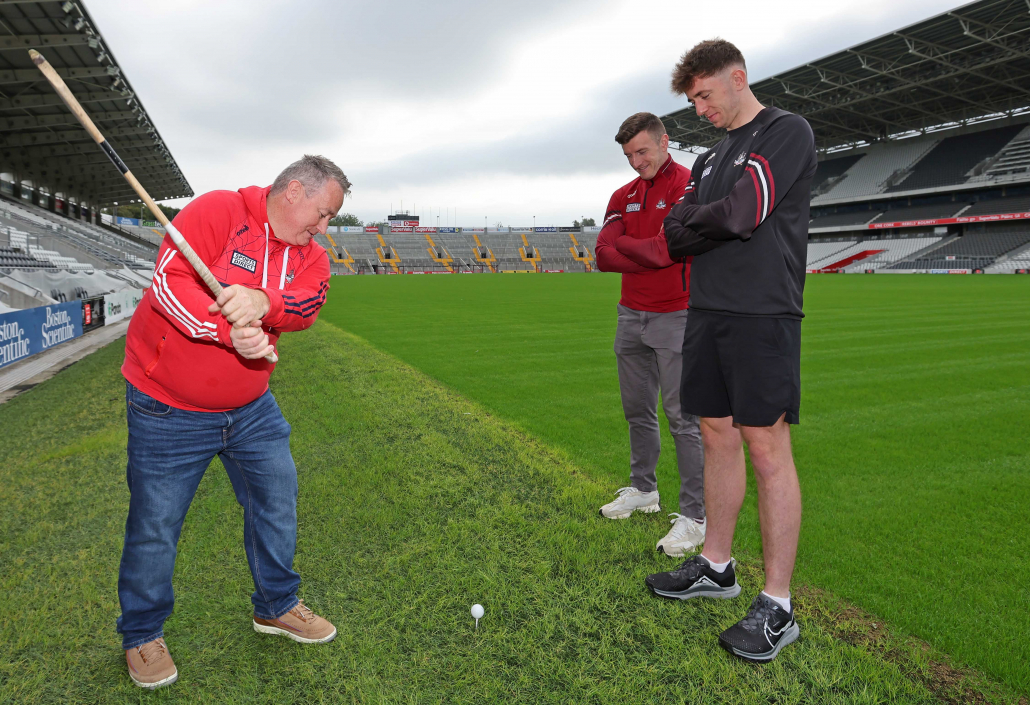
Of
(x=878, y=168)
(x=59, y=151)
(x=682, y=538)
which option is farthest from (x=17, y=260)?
(x=878, y=168)

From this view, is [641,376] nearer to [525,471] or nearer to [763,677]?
[525,471]

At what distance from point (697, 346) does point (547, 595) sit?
4.54 feet

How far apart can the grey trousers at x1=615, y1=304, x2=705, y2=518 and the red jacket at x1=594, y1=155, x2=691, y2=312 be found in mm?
77

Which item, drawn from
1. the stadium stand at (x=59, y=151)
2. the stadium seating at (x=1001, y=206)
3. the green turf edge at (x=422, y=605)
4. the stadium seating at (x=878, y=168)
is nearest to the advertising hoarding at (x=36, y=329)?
the stadium stand at (x=59, y=151)

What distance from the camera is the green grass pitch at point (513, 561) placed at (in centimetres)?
229

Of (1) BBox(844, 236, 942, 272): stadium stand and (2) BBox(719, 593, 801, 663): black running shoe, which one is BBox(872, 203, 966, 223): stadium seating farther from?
(2) BBox(719, 593, 801, 663): black running shoe

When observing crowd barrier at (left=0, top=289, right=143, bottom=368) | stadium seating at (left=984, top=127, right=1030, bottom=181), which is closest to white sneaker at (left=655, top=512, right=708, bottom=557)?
crowd barrier at (left=0, top=289, right=143, bottom=368)

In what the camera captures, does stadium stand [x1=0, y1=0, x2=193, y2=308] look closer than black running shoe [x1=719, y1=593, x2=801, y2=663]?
No

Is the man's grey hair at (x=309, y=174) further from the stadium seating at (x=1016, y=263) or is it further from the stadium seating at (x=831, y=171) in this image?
the stadium seating at (x=831, y=171)

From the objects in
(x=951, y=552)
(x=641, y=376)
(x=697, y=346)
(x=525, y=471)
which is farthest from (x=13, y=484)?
(x=951, y=552)

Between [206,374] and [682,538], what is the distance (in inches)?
100

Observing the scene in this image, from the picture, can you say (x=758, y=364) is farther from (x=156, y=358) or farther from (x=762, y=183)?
(x=156, y=358)

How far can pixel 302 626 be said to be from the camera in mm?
2516

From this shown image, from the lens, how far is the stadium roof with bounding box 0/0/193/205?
14383 mm
